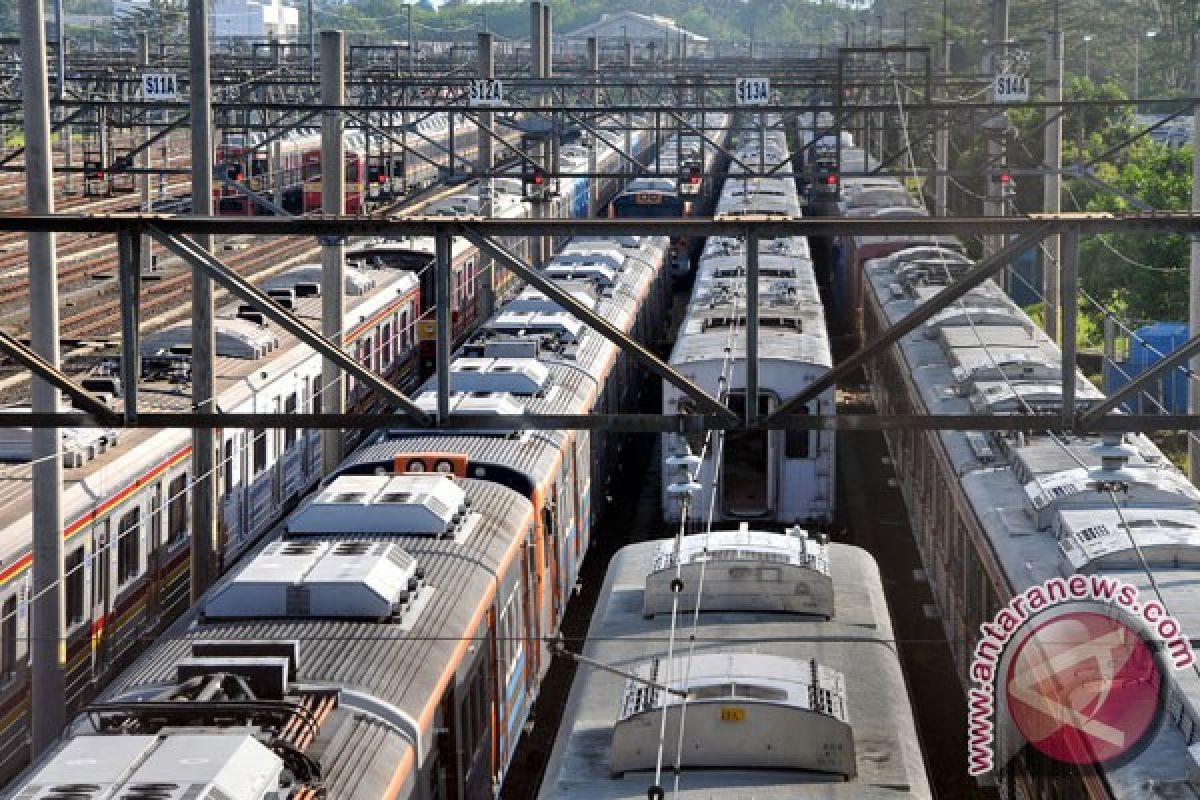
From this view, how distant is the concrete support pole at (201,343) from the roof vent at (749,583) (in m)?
4.23

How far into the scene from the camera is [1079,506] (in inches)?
434

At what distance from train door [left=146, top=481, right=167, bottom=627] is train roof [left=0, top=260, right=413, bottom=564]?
29cm

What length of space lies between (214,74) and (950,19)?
4592cm

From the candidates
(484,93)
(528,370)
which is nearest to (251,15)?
(484,93)

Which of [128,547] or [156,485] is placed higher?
[156,485]

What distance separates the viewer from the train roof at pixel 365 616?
795 cm

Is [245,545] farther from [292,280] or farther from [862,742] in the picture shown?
[862,742]

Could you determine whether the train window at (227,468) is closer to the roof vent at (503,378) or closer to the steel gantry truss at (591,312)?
the roof vent at (503,378)

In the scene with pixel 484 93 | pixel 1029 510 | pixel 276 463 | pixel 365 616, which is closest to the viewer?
pixel 365 616

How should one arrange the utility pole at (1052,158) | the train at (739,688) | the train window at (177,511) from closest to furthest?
the train at (739,688)
the train window at (177,511)
the utility pole at (1052,158)

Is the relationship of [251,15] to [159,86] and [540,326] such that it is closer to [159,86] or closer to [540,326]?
[159,86]

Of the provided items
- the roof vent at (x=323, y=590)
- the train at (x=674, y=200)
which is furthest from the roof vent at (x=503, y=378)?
the train at (x=674, y=200)

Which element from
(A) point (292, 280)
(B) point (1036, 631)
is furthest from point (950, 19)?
(B) point (1036, 631)

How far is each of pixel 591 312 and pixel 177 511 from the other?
7.07 meters
